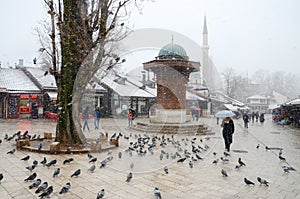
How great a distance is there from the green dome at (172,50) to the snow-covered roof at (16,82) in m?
14.2

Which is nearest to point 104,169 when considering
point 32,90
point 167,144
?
point 167,144

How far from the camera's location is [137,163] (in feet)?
27.1

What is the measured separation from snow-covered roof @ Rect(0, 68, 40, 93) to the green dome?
Result: 1418cm

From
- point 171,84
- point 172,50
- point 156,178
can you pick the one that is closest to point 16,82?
point 172,50

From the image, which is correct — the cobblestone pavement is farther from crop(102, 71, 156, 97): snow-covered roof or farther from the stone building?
crop(102, 71, 156, 97): snow-covered roof

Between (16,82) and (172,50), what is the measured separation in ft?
55.9

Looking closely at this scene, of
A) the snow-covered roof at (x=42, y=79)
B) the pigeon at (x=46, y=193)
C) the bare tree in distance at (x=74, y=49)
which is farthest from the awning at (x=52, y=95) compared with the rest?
the pigeon at (x=46, y=193)

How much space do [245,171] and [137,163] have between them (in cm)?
332

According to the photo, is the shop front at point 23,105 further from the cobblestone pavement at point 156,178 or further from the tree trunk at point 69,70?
the cobblestone pavement at point 156,178

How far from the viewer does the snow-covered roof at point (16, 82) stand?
81.3 feet

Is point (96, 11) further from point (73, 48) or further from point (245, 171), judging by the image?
point (245, 171)

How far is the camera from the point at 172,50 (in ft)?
62.8

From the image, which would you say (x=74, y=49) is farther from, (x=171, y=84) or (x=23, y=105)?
(x=23, y=105)

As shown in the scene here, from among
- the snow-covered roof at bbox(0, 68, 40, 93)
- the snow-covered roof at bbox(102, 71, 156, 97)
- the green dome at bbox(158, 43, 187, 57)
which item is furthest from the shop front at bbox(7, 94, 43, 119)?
the green dome at bbox(158, 43, 187, 57)
